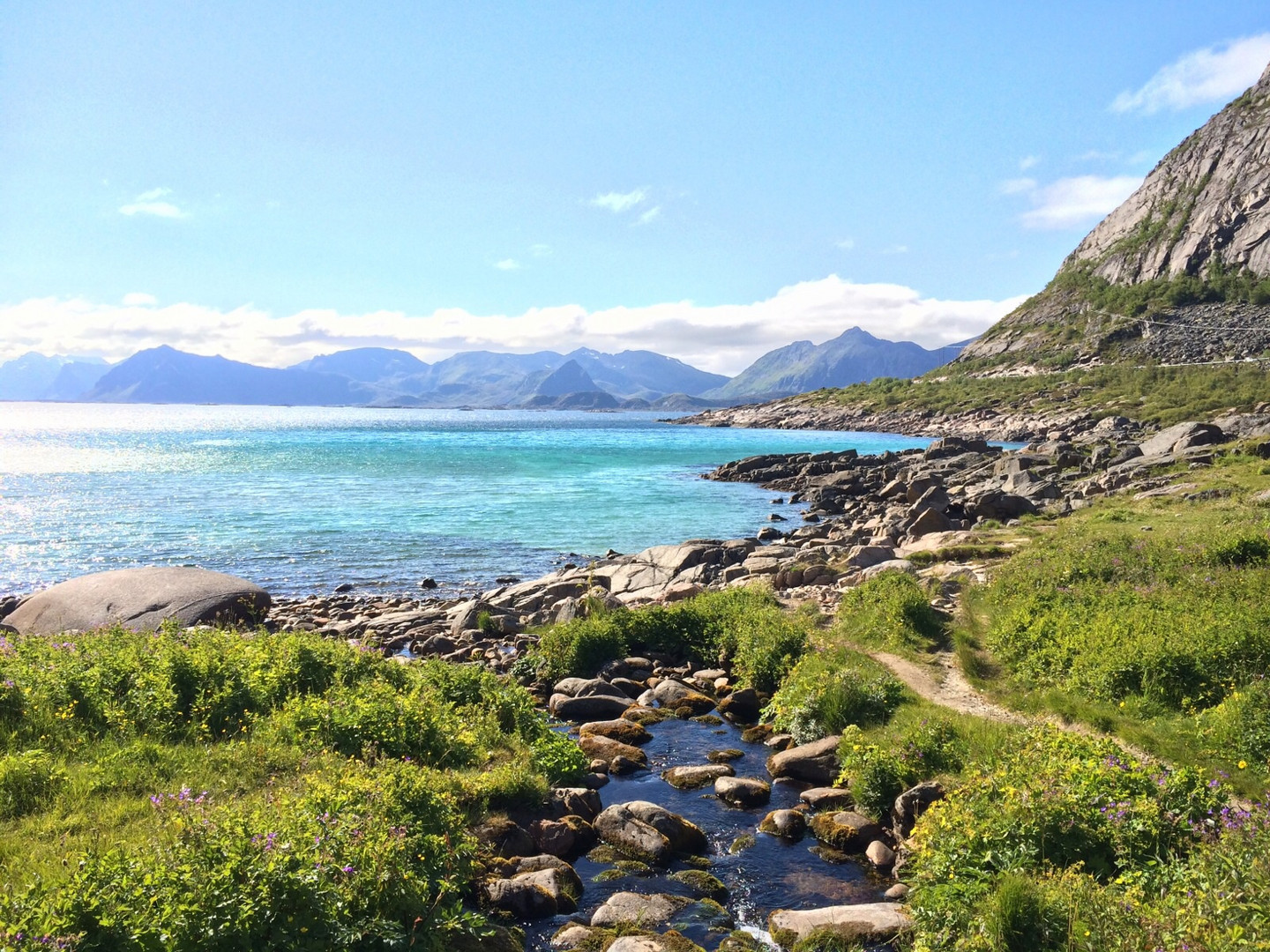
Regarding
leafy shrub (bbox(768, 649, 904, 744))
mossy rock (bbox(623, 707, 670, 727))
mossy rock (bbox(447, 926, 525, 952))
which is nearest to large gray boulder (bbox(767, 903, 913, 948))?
mossy rock (bbox(447, 926, 525, 952))

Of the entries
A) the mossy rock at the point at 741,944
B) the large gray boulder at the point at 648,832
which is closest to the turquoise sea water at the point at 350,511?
the large gray boulder at the point at 648,832

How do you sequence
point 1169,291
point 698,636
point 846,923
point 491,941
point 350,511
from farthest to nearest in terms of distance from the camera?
1. point 1169,291
2. point 350,511
3. point 698,636
4. point 846,923
5. point 491,941

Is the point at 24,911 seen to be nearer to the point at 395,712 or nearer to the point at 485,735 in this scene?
the point at 395,712

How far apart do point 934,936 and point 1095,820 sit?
8.39ft

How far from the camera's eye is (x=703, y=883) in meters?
10.8

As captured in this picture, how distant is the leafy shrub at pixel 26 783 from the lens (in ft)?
31.8

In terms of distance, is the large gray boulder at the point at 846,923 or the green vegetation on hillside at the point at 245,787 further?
the large gray boulder at the point at 846,923

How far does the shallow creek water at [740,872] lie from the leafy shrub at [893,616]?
6670 mm

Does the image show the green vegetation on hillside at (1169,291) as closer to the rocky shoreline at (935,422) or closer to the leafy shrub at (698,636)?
the rocky shoreline at (935,422)

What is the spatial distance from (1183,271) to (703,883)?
191m

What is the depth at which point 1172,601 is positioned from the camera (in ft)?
55.1

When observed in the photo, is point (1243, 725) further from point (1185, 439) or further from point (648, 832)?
point (1185, 439)

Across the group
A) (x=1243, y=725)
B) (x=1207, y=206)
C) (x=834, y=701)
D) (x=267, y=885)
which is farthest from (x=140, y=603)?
(x=1207, y=206)

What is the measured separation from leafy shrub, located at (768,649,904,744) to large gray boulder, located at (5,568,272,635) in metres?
17.0
